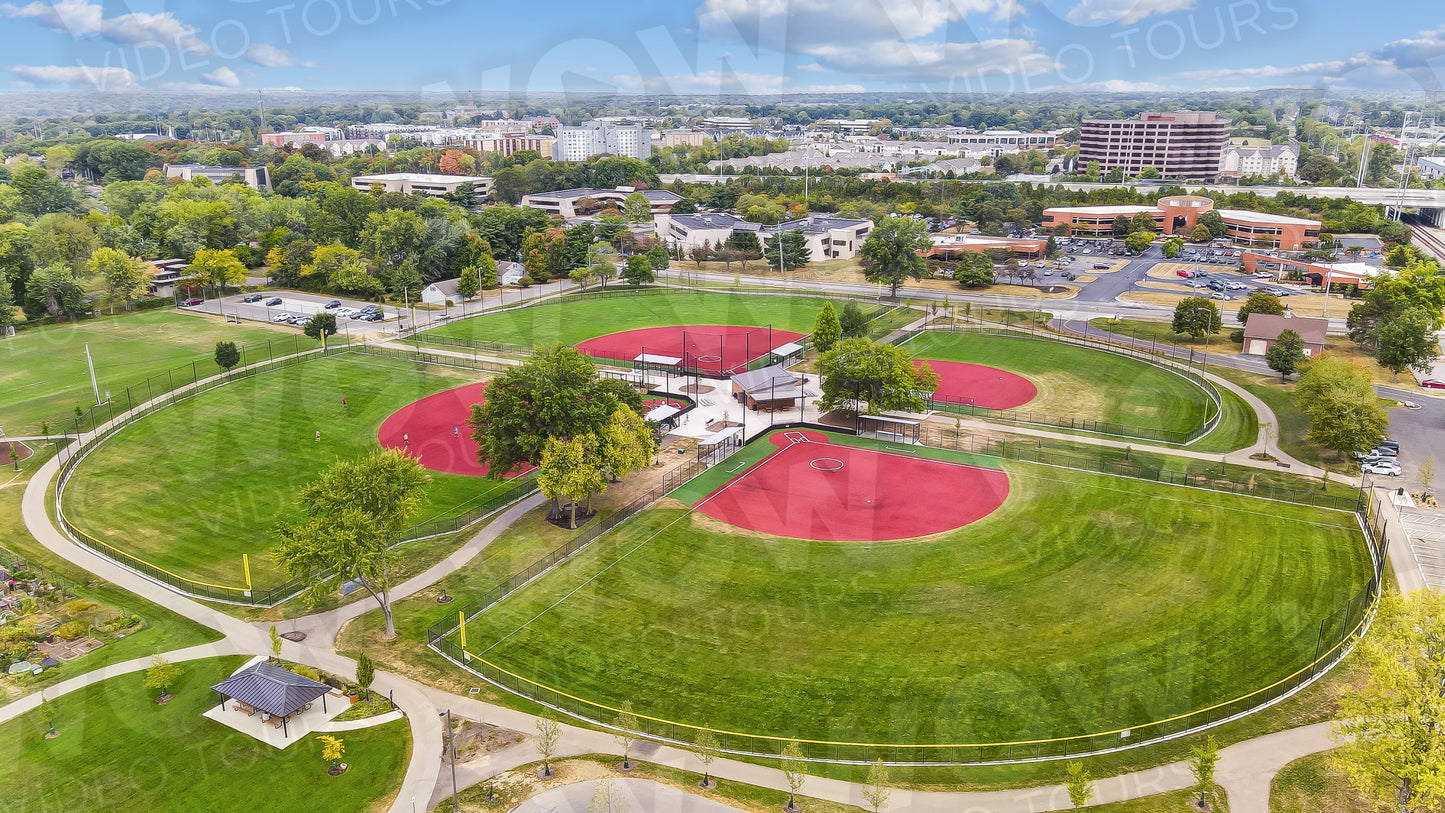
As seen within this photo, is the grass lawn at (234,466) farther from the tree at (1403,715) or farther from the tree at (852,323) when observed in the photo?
the tree at (1403,715)

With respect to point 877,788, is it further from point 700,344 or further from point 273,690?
point 700,344

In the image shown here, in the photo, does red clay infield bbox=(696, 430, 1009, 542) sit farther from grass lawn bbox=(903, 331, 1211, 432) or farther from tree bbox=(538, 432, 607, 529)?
grass lawn bbox=(903, 331, 1211, 432)

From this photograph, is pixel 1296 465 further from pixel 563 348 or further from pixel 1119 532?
pixel 563 348

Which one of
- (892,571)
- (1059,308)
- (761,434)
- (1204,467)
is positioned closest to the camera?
(892,571)

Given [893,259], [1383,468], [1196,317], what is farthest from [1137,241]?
[1383,468]

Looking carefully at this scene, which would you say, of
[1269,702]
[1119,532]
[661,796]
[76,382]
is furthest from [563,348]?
[76,382]

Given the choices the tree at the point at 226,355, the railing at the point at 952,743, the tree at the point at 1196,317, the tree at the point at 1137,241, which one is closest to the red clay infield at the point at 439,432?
the tree at the point at 226,355

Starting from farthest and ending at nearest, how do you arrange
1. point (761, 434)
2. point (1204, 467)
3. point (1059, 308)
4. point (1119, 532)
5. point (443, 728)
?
point (1059, 308) < point (761, 434) < point (1204, 467) < point (1119, 532) < point (443, 728)
